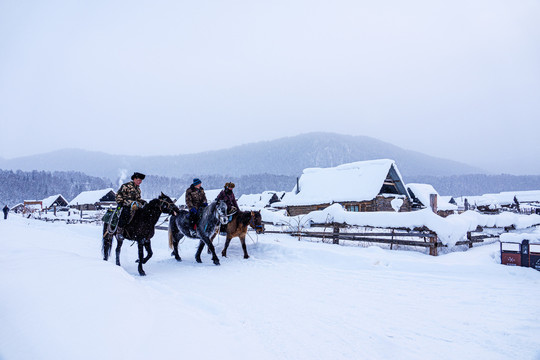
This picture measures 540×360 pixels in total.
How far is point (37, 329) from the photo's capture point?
2.53m

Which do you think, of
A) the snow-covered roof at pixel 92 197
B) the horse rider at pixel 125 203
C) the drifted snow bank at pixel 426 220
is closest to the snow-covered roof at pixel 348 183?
the drifted snow bank at pixel 426 220

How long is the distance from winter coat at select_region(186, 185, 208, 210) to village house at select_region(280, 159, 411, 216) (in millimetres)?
16750

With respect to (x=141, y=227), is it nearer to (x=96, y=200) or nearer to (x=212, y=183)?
(x=96, y=200)

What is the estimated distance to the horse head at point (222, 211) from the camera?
33.4ft

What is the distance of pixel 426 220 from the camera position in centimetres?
1120

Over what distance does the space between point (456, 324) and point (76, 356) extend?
16.5ft

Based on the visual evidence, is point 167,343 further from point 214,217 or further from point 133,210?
point 214,217

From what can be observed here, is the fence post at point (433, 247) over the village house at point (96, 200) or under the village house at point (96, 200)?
over

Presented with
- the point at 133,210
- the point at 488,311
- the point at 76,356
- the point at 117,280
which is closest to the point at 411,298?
the point at 488,311

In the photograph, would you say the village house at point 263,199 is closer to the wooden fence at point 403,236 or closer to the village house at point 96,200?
the village house at point 96,200

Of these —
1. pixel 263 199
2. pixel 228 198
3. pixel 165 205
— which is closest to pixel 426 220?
pixel 228 198

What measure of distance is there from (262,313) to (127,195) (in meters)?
5.34

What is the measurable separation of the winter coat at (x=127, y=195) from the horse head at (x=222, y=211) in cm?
243

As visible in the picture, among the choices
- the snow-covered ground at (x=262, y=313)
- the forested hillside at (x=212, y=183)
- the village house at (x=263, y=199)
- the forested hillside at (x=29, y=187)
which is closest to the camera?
the snow-covered ground at (x=262, y=313)
